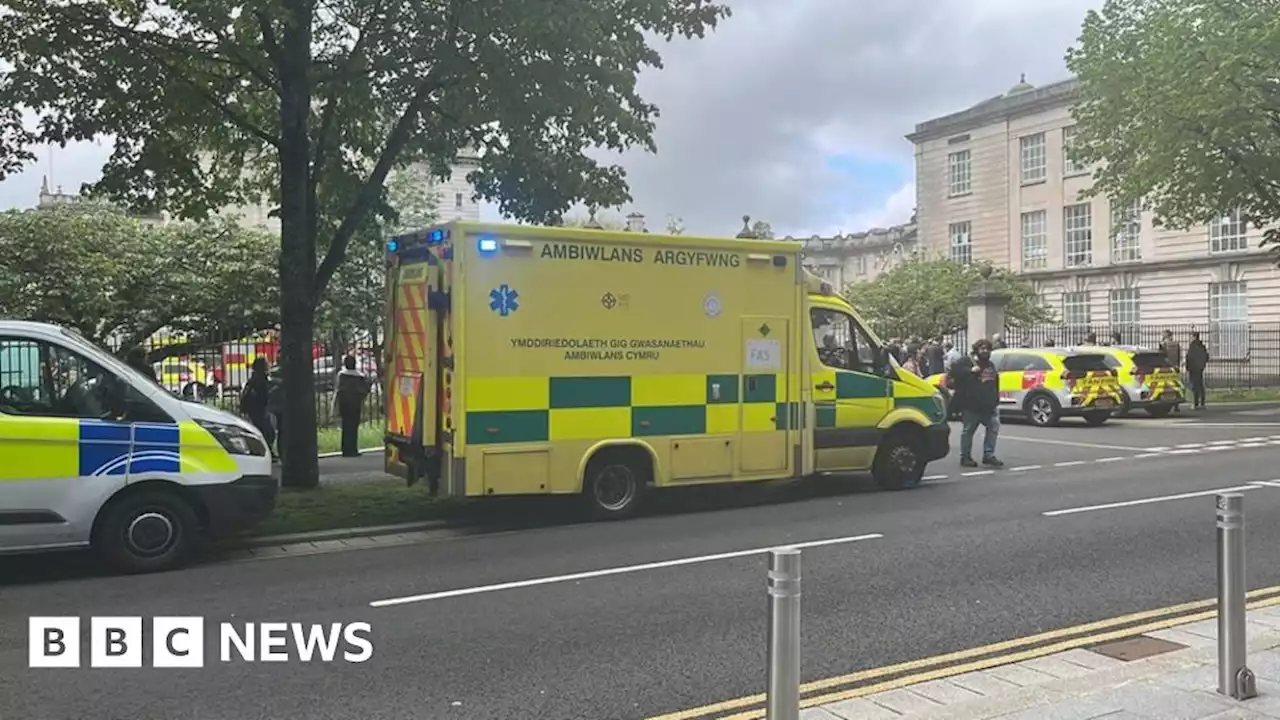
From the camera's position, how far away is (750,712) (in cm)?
482

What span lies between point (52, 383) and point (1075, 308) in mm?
48883

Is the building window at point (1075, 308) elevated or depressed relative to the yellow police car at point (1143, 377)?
elevated

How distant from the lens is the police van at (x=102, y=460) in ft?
25.6

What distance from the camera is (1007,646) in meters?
5.80

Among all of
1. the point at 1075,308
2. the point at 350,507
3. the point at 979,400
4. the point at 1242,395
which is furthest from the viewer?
the point at 1075,308

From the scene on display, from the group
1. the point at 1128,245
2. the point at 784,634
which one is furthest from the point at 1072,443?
the point at 1128,245

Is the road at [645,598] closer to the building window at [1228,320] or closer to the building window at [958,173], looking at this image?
the building window at [1228,320]

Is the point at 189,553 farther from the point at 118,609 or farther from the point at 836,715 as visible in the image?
the point at 836,715

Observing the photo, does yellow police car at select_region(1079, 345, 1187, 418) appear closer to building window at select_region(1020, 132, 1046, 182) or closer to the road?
the road

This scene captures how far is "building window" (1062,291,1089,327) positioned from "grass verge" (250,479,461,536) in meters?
43.5

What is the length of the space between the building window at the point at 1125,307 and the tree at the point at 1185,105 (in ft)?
69.3

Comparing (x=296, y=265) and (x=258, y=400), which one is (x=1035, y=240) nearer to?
(x=258, y=400)

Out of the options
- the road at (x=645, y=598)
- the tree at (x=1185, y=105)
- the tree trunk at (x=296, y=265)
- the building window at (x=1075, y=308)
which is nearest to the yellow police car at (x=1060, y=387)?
the tree at (x=1185, y=105)

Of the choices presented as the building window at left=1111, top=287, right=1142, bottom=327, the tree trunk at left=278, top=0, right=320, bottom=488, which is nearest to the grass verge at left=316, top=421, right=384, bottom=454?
the tree trunk at left=278, top=0, right=320, bottom=488
